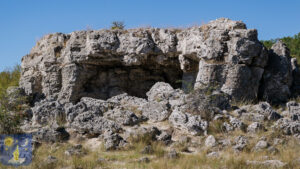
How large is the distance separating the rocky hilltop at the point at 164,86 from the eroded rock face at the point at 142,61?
0.04 m

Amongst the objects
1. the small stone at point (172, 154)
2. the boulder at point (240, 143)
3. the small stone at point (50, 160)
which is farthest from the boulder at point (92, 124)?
the boulder at point (240, 143)

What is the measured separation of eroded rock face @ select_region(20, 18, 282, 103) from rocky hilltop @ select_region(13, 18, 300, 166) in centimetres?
4

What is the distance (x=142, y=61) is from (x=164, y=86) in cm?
233

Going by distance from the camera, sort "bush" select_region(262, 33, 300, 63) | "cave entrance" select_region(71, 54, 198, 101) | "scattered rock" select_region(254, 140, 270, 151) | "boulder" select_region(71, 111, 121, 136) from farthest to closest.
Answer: "bush" select_region(262, 33, 300, 63) → "cave entrance" select_region(71, 54, 198, 101) → "boulder" select_region(71, 111, 121, 136) → "scattered rock" select_region(254, 140, 270, 151)

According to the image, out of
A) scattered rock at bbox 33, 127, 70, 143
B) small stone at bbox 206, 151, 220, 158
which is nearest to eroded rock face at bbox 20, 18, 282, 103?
scattered rock at bbox 33, 127, 70, 143

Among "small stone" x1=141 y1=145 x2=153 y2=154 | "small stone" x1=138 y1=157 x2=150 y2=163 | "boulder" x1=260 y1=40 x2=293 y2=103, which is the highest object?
"boulder" x1=260 y1=40 x2=293 y2=103

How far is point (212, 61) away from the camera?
12.7 metres

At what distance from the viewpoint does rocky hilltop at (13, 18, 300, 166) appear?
9.72 m

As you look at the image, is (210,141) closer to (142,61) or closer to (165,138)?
(165,138)

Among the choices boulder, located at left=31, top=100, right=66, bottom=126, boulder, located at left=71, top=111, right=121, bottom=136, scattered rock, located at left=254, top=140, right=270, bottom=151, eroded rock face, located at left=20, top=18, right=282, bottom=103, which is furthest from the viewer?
eroded rock face, located at left=20, top=18, right=282, bottom=103

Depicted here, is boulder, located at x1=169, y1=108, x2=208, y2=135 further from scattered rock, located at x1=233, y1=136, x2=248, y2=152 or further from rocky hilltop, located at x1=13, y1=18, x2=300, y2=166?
scattered rock, located at x1=233, y1=136, x2=248, y2=152

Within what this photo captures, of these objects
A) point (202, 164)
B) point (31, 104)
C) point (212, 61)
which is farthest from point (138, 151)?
point (31, 104)

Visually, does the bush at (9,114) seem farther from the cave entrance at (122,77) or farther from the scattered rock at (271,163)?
the scattered rock at (271,163)

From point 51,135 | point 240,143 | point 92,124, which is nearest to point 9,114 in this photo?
point 51,135
